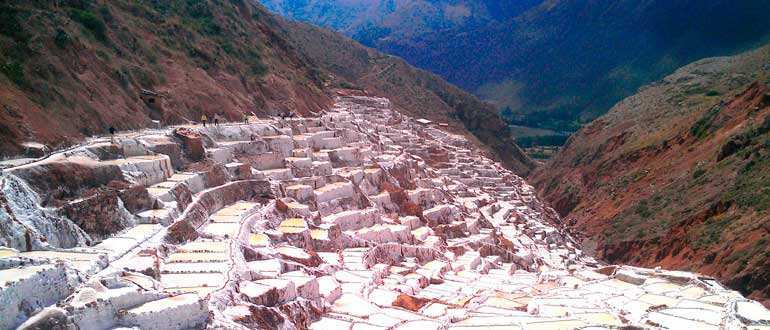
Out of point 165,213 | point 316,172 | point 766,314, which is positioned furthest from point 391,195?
point 766,314

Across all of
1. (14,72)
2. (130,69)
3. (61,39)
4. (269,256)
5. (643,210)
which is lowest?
(643,210)

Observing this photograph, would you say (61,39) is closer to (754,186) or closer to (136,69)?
(136,69)

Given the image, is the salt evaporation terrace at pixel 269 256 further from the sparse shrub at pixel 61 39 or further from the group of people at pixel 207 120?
the sparse shrub at pixel 61 39

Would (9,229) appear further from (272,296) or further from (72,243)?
(272,296)

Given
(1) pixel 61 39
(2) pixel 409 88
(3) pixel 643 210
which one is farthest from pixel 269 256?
(2) pixel 409 88

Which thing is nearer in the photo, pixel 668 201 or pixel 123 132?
pixel 123 132

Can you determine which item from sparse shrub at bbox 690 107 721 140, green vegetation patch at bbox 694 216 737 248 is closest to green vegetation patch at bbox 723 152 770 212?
green vegetation patch at bbox 694 216 737 248

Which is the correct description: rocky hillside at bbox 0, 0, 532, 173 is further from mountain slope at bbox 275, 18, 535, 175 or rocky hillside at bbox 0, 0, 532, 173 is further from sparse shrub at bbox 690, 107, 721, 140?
sparse shrub at bbox 690, 107, 721, 140
